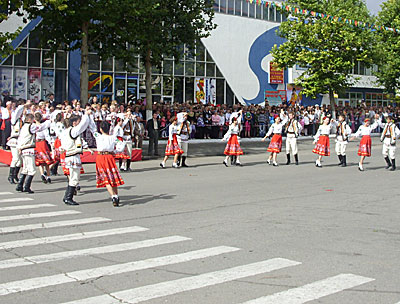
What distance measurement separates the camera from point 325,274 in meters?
6.23

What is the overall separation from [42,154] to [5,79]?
20.1m

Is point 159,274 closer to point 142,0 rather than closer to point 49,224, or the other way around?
point 49,224

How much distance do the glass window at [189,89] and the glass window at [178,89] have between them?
453 mm

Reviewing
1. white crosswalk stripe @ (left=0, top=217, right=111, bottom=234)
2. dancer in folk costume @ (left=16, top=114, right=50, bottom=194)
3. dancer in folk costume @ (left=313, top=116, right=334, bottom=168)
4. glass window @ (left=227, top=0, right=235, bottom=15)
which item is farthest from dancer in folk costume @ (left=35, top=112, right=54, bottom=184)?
glass window @ (left=227, top=0, right=235, bottom=15)

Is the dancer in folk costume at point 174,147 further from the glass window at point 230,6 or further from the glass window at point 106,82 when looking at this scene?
the glass window at point 230,6

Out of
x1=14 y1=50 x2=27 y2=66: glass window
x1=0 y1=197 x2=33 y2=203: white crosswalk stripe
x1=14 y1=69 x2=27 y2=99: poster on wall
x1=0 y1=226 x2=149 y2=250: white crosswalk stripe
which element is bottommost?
x1=0 y1=226 x2=149 y2=250: white crosswalk stripe

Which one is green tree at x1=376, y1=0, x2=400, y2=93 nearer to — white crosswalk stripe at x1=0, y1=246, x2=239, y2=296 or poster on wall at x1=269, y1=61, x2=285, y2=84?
poster on wall at x1=269, y1=61, x2=285, y2=84

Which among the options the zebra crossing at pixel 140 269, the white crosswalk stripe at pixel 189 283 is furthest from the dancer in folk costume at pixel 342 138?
the white crosswalk stripe at pixel 189 283

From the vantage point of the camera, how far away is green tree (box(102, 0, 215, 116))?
2328 centimetres

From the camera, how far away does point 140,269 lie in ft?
21.0

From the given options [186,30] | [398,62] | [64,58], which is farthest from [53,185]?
[398,62]

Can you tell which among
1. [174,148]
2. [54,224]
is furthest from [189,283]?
[174,148]

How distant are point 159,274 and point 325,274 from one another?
187 centimetres

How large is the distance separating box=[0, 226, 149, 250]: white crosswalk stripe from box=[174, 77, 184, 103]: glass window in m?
31.9
